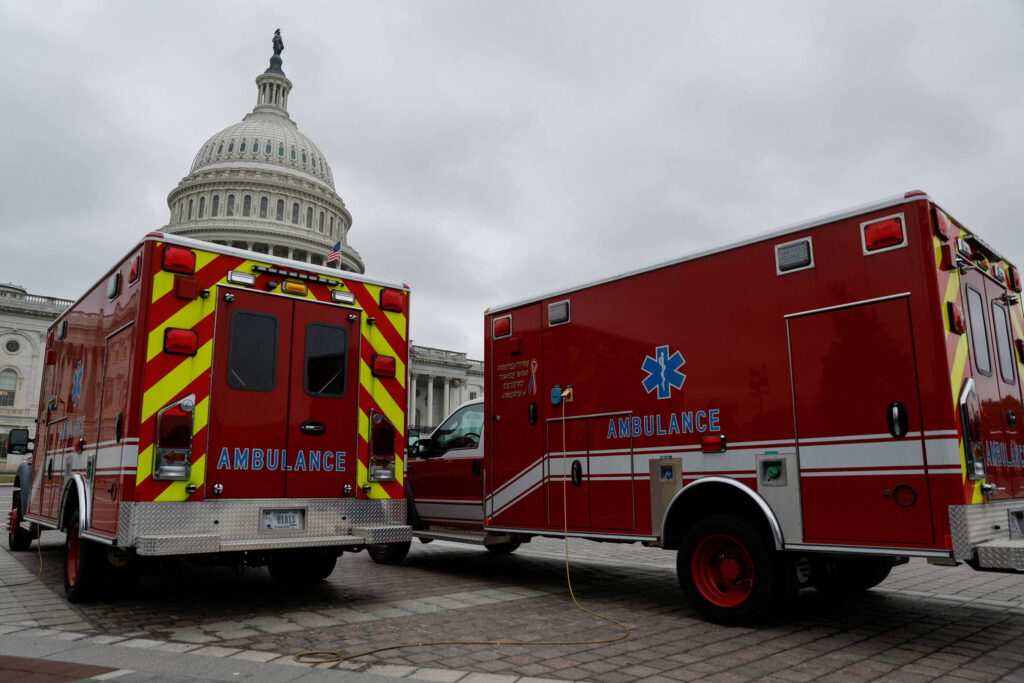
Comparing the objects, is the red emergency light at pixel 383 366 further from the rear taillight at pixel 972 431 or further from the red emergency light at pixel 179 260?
the rear taillight at pixel 972 431

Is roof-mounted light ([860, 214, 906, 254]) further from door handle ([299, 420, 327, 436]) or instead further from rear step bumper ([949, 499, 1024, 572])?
door handle ([299, 420, 327, 436])

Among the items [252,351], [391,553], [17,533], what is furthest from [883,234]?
[17,533]

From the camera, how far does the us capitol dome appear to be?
84875mm

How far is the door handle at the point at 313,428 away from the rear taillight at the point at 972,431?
5135 mm

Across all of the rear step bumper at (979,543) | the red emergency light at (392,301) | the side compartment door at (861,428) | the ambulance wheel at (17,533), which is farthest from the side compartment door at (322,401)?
the ambulance wheel at (17,533)

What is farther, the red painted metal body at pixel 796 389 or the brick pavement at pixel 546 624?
the red painted metal body at pixel 796 389

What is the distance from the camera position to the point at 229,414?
240 inches

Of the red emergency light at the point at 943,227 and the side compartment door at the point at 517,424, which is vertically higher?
the red emergency light at the point at 943,227

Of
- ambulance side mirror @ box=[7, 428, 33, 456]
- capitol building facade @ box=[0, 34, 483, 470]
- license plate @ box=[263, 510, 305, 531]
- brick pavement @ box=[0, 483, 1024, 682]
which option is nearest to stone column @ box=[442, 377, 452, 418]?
capitol building facade @ box=[0, 34, 483, 470]

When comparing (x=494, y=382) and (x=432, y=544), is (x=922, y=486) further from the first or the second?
(x=432, y=544)

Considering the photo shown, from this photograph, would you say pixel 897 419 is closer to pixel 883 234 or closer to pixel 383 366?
pixel 883 234

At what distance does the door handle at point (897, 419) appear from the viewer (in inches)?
196

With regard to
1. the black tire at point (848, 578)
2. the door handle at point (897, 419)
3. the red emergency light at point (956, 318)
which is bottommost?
the black tire at point (848, 578)

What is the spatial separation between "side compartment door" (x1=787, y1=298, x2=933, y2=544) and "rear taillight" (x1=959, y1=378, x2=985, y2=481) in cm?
30
